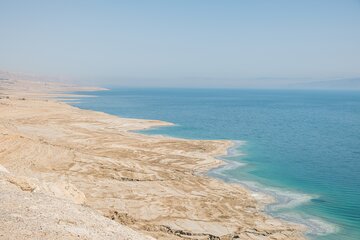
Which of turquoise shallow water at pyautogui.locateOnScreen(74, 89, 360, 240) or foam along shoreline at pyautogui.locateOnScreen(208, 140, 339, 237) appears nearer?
foam along shoreline at pyautogui.locateOnScreen(208, 140, 339, 237)

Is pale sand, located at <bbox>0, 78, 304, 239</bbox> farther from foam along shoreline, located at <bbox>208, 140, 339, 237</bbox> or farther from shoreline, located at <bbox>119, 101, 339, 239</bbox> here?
foam along shoreline, located at <bbox>208, 140, 339, 237</bbox>

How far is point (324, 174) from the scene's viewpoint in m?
38.4

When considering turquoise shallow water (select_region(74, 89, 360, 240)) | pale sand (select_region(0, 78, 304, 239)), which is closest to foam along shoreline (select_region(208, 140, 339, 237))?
turquoise shallow water (select_region(74, 89, 360, 240))

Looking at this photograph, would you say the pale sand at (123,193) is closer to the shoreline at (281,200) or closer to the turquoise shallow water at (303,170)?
the shoreline at (281,200)

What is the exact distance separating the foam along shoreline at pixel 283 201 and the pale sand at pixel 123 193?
2.91 ft

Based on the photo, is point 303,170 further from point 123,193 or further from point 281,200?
point 123,193

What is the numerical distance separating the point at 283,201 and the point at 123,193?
12.0 metres

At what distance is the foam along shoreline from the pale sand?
0.89 metres

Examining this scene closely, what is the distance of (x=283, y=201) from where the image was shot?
29.9 metres

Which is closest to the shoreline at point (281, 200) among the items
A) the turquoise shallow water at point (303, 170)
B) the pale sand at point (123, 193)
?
the turquoise shallow water at point (303, 170)

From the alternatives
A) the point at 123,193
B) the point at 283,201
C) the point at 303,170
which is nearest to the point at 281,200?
the point at 283,201

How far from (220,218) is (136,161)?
661 inches

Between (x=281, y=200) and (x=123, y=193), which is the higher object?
(x=123, y=193)

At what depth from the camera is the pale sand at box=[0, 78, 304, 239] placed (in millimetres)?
15555
